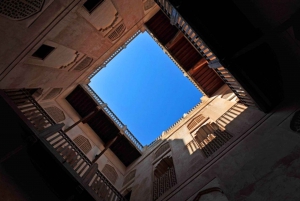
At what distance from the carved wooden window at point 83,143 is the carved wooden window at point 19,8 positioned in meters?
8.95

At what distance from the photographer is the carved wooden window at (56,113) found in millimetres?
11727

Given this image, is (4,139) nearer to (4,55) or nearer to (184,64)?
(4,55)

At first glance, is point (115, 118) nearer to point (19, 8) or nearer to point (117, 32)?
point (117, 32)

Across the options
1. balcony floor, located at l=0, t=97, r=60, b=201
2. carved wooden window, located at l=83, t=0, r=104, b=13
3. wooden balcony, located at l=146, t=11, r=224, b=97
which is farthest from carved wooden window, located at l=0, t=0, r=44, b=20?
wooden balcony, located at l=146, t=11, r=224, b=97

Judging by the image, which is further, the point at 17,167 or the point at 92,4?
the point at 92,4

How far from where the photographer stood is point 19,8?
5.39 metres

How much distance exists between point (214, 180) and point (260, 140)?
6.21ft

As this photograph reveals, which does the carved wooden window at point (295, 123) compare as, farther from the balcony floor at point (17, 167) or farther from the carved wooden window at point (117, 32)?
the carved wooden window at point (117, 32)

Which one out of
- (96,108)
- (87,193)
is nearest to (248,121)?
(87,193)

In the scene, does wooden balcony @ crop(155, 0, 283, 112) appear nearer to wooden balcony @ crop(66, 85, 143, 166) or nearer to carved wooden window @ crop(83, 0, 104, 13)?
carved wooden window @ crop(83, 0, 104, 13)

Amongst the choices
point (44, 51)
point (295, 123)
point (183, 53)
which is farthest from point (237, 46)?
point (183, 53)

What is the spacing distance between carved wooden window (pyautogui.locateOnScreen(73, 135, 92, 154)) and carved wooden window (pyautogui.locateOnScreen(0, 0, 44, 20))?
8.95 metres

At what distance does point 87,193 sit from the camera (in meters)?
6.95

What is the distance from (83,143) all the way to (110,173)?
10.0 ft
